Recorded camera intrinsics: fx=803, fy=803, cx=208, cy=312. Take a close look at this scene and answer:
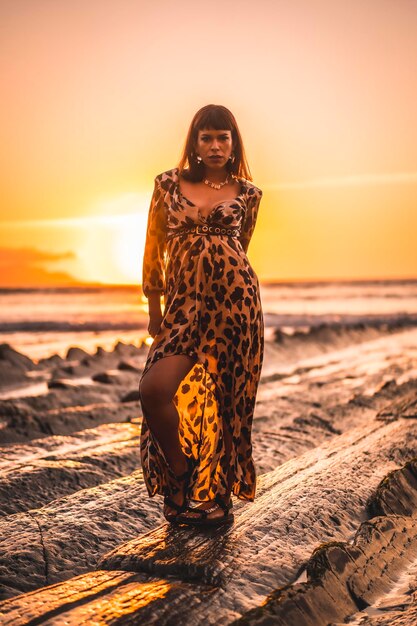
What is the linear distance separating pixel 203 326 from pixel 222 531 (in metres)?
0.96

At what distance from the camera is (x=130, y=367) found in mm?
10930

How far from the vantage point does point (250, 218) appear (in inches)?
163

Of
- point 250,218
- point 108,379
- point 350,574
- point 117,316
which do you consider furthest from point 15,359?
point 117,316

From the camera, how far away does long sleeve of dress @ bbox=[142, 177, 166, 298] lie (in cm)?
403

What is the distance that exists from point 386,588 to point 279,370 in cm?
913

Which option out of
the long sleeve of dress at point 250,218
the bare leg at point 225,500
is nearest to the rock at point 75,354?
the long sleeve of dress at point 250,218

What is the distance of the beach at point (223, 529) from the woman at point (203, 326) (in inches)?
9.7

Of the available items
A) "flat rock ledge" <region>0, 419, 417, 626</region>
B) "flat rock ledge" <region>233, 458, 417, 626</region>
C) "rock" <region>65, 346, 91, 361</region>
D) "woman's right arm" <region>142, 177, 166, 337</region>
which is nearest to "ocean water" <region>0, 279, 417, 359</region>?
"rock" <region>65, 346, 91, 361</region>

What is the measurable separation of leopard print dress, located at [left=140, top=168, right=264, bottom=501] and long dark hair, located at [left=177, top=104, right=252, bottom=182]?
92 mm

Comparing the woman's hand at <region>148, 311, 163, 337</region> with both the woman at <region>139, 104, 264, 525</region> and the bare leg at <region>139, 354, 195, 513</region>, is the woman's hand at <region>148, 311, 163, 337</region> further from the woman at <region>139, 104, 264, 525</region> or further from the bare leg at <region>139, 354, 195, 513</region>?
the bare leg at <region>139, 354, 195, 513</region>

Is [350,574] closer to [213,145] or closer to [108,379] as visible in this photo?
[213,145]

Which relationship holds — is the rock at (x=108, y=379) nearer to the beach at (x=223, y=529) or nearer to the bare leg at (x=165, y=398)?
the beach at (x=223, y=529)

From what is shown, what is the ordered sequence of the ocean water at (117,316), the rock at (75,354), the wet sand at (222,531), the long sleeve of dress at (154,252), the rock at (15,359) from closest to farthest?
the wet sand at (222,531) < the long sleeve of dress at (154,252) < the rock at (15,359) < the rock at (75,354) < the ocean water at (117,316)

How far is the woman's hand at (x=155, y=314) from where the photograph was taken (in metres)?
3.95
